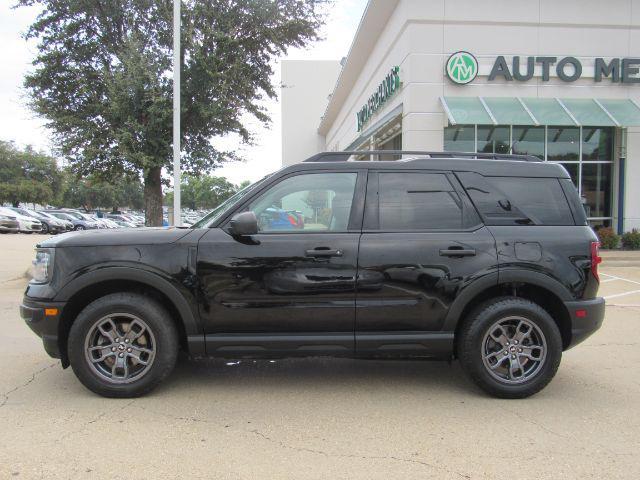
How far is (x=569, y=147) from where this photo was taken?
626 inches

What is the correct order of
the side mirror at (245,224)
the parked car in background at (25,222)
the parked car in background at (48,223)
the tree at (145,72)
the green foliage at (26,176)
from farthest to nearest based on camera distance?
the green foliage at (26,176)
the parked car in background at (48,223)
the parked car in background at (25,222)
the tree at (145,72)
the side mirror at (245,224)

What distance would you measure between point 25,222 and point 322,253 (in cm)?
3322

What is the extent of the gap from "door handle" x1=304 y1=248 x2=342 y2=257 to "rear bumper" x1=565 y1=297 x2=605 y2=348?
6.47 feet

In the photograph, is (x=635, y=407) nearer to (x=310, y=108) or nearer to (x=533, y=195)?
(x=533, y=195)

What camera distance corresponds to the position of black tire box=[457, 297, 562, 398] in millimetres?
4008

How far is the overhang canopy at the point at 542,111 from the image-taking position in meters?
14.1

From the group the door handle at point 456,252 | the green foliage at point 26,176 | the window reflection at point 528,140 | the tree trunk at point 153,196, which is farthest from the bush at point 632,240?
the green foliage at point 26,176

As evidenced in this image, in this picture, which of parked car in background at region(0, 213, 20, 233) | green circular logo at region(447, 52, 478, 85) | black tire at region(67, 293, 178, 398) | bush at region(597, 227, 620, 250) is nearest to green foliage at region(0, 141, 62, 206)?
parked car in background at region(0, 213, 20, 233)

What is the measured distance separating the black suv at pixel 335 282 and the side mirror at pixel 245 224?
0.05 feet

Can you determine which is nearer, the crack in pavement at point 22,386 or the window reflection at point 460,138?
the crack in pavement at point 22,386

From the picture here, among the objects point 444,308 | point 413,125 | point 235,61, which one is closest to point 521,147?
point 413,125

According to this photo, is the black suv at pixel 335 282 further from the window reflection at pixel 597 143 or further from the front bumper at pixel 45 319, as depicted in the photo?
the window reflection at pixel 597 143

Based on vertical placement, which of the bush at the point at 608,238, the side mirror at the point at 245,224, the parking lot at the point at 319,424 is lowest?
the parking lot at the point at 319,424

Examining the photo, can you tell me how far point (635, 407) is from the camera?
3.95 metres
